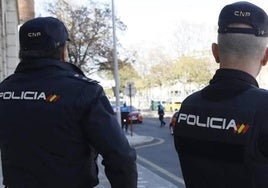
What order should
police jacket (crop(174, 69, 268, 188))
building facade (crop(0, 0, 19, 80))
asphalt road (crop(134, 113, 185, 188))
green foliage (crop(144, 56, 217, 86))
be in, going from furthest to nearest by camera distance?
green foliage (crop(144, 56, 217, 86)) < building facade (crop(0, 0, 19, 80)) < asphalt road (crop(134, 113, 185, 188)) < police jacket (crop(174, 69, 268, 188))

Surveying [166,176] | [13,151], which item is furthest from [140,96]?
[13,151]

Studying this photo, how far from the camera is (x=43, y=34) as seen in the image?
278 centimetres

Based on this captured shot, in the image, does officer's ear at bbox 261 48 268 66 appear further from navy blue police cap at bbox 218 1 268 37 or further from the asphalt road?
the asphalt road

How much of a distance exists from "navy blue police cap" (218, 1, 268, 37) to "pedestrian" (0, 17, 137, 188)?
68 cm

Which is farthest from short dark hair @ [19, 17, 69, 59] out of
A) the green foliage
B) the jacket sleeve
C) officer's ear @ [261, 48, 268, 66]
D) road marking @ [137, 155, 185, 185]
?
the green foliage

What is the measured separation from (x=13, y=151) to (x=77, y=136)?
0.37 m

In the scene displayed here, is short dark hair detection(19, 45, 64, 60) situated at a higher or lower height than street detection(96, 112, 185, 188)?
higher

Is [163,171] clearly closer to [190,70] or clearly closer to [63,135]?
[63,135]

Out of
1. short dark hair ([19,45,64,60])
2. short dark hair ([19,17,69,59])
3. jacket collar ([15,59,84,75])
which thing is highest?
short dark hair ([19,17,69,59])

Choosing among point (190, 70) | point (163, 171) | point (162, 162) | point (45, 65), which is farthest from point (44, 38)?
point (190, 70)

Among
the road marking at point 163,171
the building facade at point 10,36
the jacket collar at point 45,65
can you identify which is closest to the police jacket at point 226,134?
the jacket collar at point 45,65

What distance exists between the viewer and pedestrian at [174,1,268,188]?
7.14ft

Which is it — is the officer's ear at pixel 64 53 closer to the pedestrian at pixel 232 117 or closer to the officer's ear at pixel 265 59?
the pedestrian at pixel 232 117

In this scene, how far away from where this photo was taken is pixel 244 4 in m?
2.42
